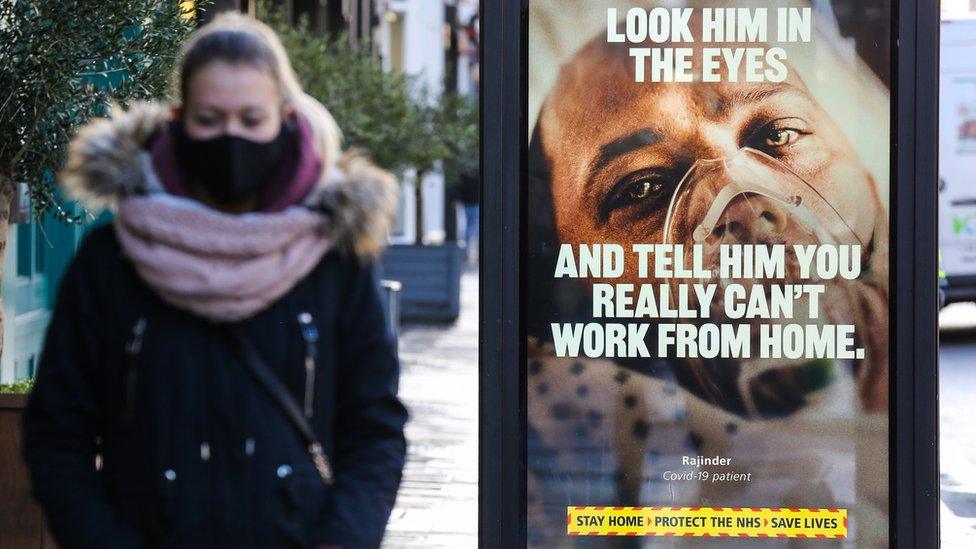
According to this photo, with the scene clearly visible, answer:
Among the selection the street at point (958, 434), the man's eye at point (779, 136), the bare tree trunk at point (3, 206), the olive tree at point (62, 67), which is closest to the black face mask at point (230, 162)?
the man's eye at point (779, 136)

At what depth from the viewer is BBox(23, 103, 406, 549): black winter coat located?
2.55 meters

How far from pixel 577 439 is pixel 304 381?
2.00m

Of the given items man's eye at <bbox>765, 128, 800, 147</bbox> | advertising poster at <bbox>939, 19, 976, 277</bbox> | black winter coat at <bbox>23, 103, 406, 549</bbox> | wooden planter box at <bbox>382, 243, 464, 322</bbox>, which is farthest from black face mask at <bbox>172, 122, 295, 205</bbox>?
advertising poster at <bbox>939, 19, 976, 277</bbox>

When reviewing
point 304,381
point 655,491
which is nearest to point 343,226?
point 304,381

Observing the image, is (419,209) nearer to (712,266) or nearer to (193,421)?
(712,266)

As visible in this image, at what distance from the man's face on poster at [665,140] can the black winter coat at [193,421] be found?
1867mm

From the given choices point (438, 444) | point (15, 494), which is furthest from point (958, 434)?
point (15, 494)

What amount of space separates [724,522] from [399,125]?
1078 cm

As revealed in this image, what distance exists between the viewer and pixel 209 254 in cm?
258

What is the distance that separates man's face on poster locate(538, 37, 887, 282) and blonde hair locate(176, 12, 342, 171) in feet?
5.80

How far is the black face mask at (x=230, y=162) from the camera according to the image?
258 centimetres

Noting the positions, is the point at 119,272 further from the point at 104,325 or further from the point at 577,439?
the point at 577,439

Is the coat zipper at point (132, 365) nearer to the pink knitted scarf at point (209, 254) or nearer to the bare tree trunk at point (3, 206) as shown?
the pink knitted scarf at point (209, 254)

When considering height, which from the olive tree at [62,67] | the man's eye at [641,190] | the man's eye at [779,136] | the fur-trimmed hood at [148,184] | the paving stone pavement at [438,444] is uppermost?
the olive tree at [62,67]
